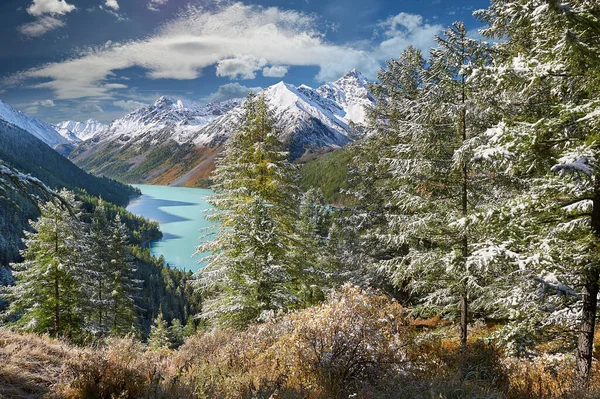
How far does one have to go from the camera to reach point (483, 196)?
8922 mm

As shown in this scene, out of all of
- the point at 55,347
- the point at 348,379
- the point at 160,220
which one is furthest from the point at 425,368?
the point at 160,220

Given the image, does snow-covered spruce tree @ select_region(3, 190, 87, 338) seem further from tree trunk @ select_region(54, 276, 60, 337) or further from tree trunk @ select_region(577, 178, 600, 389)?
tree trunk @ select_region(577, 178, 600, 389)

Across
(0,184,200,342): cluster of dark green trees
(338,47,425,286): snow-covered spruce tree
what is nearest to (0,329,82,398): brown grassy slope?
(0,184,200,342): cluster of dark green trees

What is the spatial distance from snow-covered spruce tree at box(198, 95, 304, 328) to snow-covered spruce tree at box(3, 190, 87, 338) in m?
8.65

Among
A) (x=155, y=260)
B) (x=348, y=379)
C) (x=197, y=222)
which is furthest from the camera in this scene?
(x=197, y=222)

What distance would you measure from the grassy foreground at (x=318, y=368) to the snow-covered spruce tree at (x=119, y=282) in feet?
70.7

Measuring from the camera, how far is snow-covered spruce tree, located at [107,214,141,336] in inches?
992

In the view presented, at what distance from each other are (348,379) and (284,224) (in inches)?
386

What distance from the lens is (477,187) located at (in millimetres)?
9250

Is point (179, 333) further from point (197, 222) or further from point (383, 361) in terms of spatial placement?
point (197, 222)

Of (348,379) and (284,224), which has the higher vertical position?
(284,224)

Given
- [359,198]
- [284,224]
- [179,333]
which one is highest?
[359,198]

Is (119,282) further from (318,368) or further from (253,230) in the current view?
(318,368)

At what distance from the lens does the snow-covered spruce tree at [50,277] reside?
17.0 metres
